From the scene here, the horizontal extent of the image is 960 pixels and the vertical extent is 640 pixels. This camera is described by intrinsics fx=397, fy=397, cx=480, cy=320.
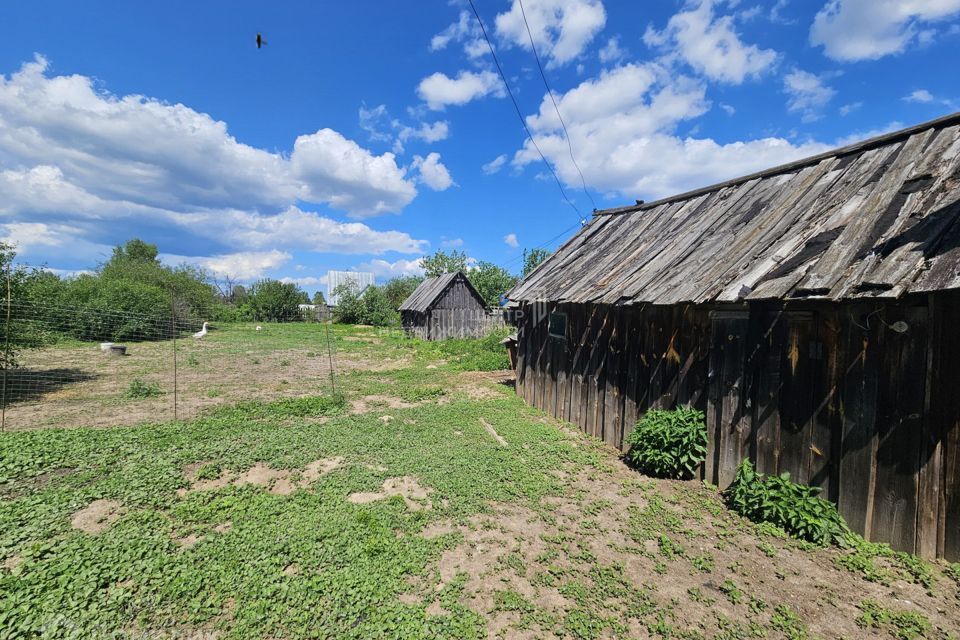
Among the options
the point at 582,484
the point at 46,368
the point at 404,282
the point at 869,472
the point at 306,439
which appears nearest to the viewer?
the point at 869,472

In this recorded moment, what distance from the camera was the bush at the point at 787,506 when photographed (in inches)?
170

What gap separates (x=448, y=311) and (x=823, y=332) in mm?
23983

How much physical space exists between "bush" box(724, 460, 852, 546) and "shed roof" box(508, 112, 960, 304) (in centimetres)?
231

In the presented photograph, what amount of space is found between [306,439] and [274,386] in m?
5.80

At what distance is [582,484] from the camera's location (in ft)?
19.6

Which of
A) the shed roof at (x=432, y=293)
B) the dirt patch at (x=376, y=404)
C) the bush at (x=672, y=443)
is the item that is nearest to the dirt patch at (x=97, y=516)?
the dirt patch at (x=376, y=404)

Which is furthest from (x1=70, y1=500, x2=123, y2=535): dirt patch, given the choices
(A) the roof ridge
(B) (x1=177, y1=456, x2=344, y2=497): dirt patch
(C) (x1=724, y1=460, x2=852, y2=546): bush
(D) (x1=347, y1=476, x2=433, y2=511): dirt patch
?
(A) the roof ridge

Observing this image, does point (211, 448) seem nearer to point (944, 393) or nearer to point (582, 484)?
point (582, 484)

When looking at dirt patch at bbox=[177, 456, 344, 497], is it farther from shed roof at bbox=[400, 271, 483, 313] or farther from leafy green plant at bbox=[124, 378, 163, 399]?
shed roof at bbox=[400, 271, 483, 313]

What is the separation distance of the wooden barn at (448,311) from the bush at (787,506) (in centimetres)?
2282

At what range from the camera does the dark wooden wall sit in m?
3.80

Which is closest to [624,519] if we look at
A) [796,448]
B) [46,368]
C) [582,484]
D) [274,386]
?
[582,484]

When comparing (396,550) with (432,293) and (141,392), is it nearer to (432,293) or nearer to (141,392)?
(141,392)

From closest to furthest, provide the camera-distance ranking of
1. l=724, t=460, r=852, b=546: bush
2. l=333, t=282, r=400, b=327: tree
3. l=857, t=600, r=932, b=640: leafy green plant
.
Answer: l=857, t=600, r=932, b=640: leafy green plant < l=724, t=460, r=852, b=546: bush < l=333, t=282, r=400, b=327: tree
